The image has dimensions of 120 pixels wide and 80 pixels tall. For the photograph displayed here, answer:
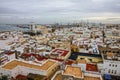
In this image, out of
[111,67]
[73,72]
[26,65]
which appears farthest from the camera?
[111,67]

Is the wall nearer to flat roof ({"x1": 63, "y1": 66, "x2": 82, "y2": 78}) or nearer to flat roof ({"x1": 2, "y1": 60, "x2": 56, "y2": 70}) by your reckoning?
flat roof ({"x1": 63, "y1": 66, "x2": 82, "y2": 78})

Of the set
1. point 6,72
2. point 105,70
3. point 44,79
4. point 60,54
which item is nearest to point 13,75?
point 6,72

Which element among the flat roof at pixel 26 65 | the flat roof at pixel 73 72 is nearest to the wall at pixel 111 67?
the flat roof at pixel 73 72

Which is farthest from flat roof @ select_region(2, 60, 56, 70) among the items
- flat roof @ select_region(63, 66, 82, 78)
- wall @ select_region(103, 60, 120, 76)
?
wall @ select_region(103, 60, 120, 76)

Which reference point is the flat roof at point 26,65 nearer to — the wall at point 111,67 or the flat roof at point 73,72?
the flat roof at point 73,72

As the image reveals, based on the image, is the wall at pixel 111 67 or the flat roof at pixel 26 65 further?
the wall at pixel 111 67

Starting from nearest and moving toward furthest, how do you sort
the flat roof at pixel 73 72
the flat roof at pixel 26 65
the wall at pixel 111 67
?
the flat roof at pixel 73 72
the flat roof at pixel 26 65
the wall at pixel 111 67

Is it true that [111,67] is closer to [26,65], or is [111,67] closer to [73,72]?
[73,72]

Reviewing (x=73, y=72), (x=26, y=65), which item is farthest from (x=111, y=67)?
(x=26, y=65)

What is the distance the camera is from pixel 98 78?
21078mm

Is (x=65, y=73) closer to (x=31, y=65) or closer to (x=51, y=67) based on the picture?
(x=51, y=67)

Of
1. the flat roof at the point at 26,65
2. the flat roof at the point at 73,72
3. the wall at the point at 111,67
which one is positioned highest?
the flat roof at the point at 73,72

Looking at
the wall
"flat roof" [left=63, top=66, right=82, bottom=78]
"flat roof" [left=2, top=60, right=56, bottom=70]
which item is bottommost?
the wall

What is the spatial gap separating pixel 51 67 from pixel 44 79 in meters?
3.54
